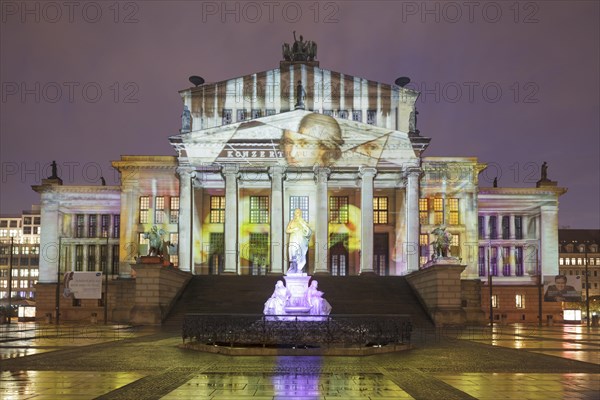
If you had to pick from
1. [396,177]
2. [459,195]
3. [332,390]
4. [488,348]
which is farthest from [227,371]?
[459,195]

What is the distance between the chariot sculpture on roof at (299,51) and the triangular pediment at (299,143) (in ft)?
33.1

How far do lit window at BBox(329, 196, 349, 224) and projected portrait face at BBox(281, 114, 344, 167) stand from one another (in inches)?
370

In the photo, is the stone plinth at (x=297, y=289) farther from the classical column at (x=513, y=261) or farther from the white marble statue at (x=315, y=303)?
the classical column at (x=513, y=261)

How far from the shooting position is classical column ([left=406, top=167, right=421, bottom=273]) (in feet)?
196

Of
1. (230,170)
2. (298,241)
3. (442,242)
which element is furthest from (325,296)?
(298,241)

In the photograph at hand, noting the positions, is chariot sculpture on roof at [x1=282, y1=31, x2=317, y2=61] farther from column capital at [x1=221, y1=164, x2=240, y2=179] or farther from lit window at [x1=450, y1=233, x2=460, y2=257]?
lit window at [x1=450, y1=233, x2=460, y2=257]

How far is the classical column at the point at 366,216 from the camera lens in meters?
59.7

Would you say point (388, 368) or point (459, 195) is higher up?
point (459, 195)

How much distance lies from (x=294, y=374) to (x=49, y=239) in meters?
58.6

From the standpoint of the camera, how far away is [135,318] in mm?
45094

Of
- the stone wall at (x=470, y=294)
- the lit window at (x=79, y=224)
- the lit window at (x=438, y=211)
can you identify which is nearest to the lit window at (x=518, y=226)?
the lit window at (x=438, y=211)

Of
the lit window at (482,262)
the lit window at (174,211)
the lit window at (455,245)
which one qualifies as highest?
the lit window at (174,211)

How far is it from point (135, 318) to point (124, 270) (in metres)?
23.2

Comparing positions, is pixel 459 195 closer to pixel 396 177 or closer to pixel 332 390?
pixel 396 177
